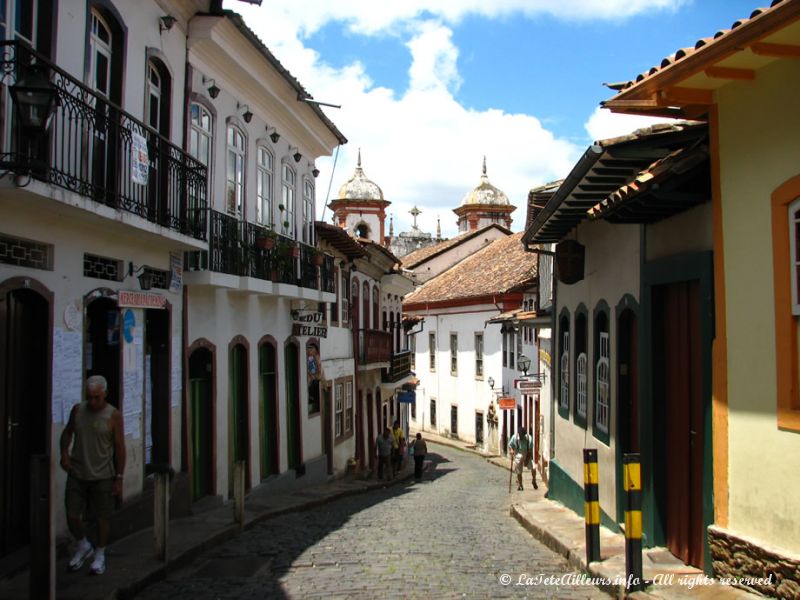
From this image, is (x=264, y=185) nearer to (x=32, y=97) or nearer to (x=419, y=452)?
(x=32, y=97)

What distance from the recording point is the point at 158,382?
1114 centimetres

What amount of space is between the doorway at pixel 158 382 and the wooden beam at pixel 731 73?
7375 millimetres

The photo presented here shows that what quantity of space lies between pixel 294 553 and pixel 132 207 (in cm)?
413

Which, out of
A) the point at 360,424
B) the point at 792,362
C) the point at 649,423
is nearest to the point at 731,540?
the point at 792,362

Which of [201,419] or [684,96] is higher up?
[684,96]

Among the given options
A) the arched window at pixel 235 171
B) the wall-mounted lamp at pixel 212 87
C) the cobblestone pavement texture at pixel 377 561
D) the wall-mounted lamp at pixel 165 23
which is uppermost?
the wall-mounted lamp at pixel 165 23

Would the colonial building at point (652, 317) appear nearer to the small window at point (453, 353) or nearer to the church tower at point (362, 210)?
the small window at point (453, 353)

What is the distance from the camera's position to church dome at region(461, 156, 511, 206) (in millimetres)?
59759

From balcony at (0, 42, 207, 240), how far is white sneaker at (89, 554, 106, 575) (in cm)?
317

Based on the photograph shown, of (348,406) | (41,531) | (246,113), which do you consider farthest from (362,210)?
(41,531)

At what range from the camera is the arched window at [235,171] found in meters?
A: 13.6

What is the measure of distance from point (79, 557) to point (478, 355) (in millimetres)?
29608

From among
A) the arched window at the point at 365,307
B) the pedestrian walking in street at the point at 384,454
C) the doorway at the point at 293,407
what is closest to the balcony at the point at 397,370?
the arched window at the point at 365,307

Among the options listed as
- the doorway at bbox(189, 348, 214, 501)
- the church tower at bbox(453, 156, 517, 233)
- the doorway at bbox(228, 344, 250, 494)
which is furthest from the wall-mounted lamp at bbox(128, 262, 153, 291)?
the church tower at bbox(453, 156, 517, 233)
